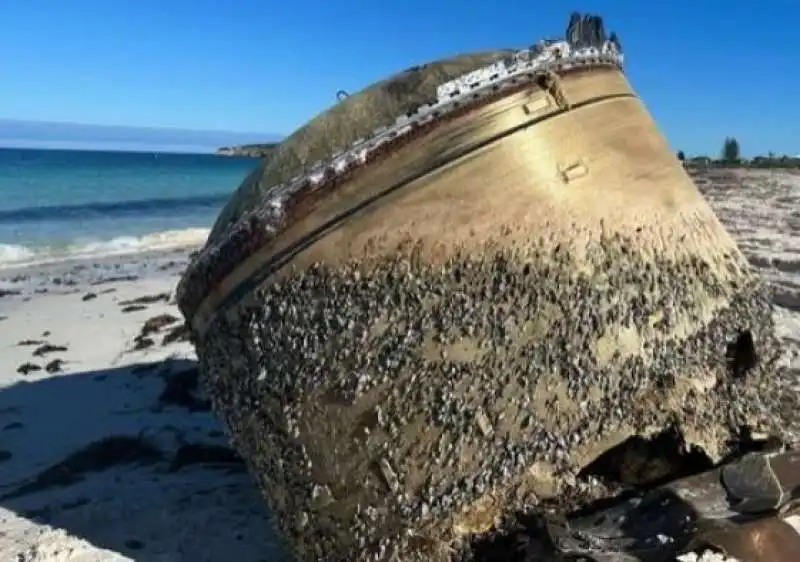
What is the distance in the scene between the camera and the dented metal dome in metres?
2.51

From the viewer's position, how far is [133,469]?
4.61 metres

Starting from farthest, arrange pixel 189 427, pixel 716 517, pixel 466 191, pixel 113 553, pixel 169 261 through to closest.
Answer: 1. pixel 169 261
2. pixel 189 427
3. pixel 113 553
4. pixel 466 191
5. pixel 716 517

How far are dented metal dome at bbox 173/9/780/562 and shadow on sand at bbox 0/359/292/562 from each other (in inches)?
40.2

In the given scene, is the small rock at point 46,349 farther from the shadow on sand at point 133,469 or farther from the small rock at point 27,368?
the shadow on sand at point 133,469

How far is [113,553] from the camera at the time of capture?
3.51m

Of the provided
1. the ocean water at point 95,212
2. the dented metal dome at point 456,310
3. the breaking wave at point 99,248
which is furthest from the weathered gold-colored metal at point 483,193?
the breaking wave at point 99,248

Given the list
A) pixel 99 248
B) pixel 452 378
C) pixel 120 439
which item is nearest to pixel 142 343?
pixel 120 439

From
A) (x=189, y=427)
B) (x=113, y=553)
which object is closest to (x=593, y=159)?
(x=113, y=553)

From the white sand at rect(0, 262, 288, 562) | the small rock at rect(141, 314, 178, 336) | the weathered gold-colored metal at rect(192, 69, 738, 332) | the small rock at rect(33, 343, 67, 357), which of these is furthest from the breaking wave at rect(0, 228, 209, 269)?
the weathered gold-colored metal at rect(192, 69, 738, 332)

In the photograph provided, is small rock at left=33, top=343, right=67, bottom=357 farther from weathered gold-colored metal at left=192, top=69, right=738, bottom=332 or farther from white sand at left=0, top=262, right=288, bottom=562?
weathered gold-colored metal at left=192, top=69, right=738, bottom=332

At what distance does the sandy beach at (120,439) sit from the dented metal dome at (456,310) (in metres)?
1.05

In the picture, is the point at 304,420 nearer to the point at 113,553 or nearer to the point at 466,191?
the point at 466,191

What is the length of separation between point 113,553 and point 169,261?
40.4ft

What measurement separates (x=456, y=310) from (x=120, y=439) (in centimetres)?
309
